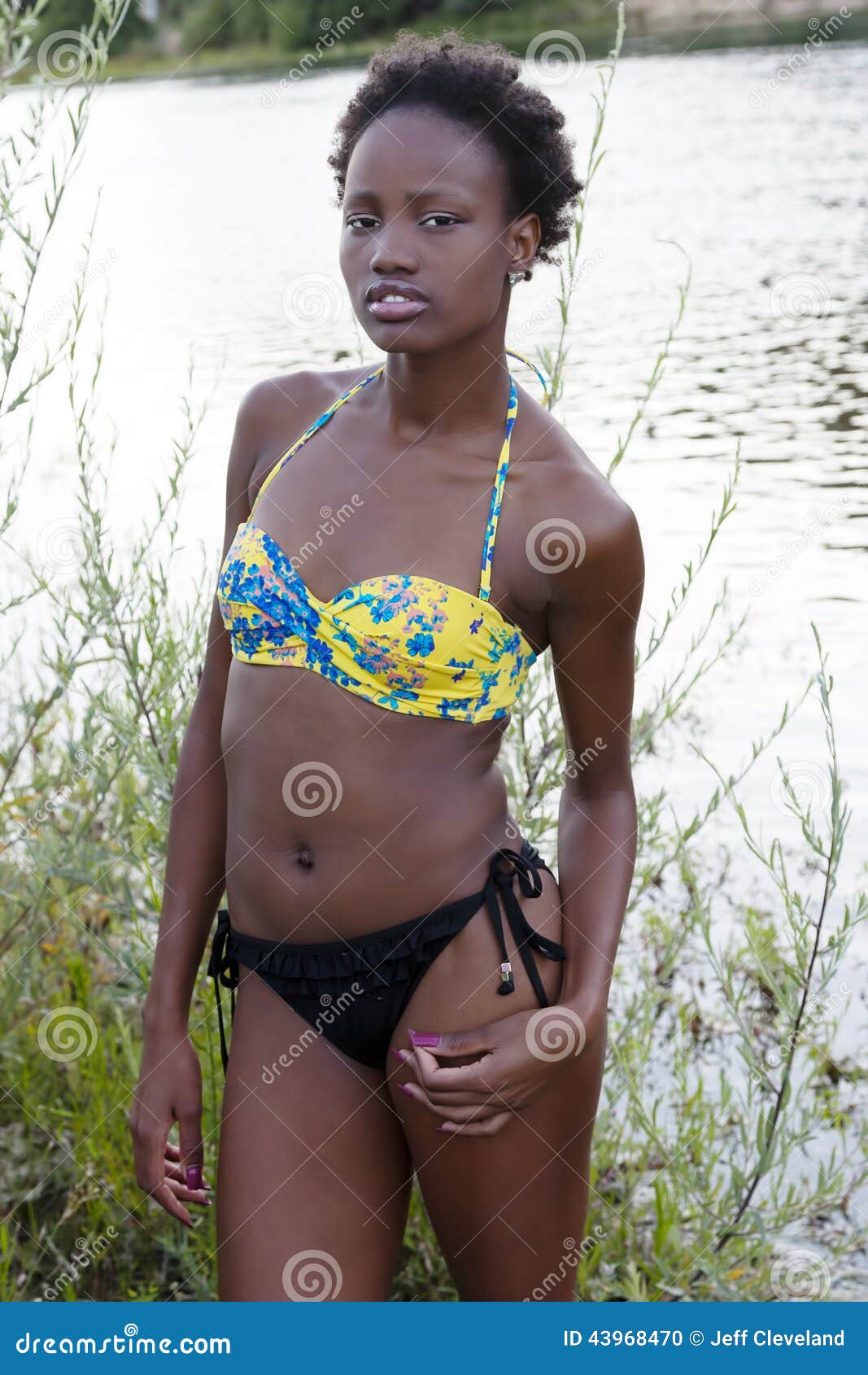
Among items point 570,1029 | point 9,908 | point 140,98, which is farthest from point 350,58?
point 570,1029

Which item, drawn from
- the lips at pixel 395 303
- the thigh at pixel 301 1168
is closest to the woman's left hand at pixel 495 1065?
the thigh at pixel 301 1168

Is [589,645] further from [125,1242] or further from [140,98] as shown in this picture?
[140,98]

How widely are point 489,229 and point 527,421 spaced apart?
0.27m

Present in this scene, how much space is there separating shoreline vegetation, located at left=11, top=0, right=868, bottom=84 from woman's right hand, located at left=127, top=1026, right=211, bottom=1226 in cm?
2035

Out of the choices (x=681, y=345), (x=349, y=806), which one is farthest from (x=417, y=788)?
(x=681, y=345)

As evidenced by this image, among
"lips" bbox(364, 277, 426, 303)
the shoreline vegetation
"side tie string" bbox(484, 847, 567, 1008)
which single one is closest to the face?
"lips" bbox(364, 277, 426, 303)

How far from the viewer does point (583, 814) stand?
7.41ft

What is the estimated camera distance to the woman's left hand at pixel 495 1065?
78.9 inches

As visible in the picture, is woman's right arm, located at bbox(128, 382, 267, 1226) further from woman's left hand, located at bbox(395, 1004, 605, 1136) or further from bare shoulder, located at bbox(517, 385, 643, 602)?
bare shoulder, located at bbox(517, 385, 643, 602)

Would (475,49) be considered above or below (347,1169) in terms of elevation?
above

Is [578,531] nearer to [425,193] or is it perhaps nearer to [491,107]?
[425,193]

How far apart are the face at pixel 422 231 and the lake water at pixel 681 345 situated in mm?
537

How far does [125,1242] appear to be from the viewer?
330 cm

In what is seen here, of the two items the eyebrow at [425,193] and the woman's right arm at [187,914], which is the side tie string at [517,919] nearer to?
the woman's right arm at [187,914]
